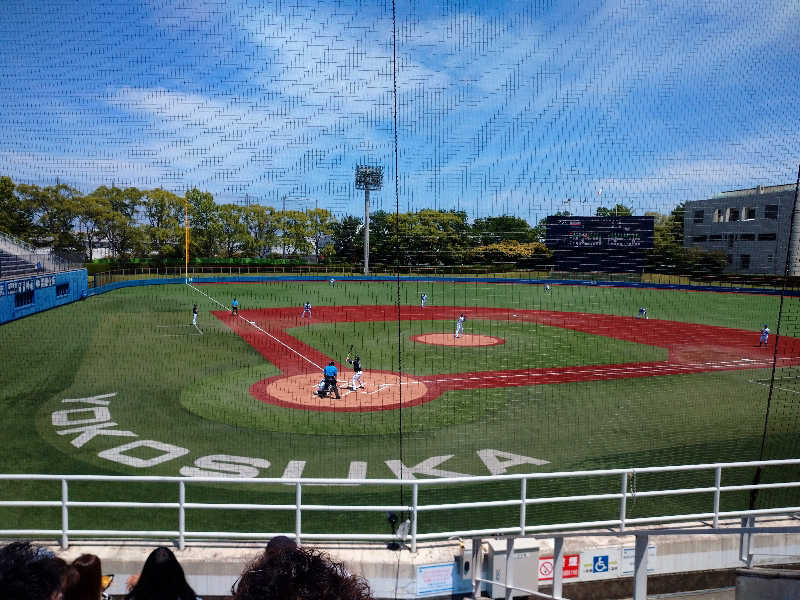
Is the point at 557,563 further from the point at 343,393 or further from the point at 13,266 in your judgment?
the point at 13,266

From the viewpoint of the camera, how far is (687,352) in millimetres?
24672

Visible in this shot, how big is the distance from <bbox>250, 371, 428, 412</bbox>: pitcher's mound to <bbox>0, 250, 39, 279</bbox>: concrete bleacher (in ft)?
68.0

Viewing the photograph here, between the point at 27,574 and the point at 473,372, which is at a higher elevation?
the point at 27,574

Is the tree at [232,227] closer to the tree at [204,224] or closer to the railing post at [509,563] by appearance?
the tree at [204,224]

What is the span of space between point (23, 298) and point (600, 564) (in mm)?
33775

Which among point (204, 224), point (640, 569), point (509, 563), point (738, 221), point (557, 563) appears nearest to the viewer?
point (640, 569)

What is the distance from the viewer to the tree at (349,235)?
2959 cm

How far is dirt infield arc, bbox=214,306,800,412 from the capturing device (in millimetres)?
16984

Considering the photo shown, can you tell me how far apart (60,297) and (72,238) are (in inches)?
456

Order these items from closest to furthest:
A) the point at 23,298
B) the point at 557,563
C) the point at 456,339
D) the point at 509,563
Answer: the point at 557,563
the point at 509,563
the point at 456,339
the point at 23,298

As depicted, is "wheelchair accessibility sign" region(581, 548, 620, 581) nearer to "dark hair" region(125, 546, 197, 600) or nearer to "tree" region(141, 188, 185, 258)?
"dark hair" region(125, 546, 197, 600)

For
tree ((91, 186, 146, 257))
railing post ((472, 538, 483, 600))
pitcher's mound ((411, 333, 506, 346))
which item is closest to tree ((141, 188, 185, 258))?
tree ((91, 186, 146, 257))

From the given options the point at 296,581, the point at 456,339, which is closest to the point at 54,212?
the point at 456,339

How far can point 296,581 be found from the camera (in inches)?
67.0
